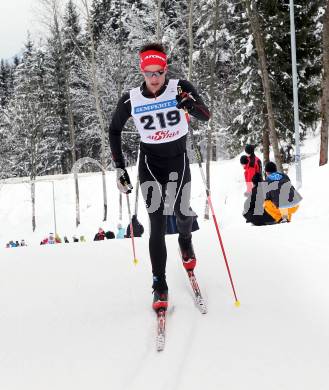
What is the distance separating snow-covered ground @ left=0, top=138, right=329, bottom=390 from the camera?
8.87 ft

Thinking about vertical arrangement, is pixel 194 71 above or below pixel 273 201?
above

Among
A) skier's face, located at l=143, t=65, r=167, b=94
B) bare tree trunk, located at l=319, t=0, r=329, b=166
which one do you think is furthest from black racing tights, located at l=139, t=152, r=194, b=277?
bare tree trunk, located at l=319, t=0, r=329, b=166

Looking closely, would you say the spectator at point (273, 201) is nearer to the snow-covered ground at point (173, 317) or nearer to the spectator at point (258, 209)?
the spectator at point (258, 209)

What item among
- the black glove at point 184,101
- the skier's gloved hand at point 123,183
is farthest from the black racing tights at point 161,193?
the black glove at point 184,101

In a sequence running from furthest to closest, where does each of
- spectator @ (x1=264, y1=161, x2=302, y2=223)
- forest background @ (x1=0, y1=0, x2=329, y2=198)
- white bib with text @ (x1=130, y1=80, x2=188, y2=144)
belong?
1. forest background @ (x1=0, y1=0, x2=329, y2=198)
2. spectator @ (x1=264, y1=161, x2=302, y2=223)
3. white bib with text @ (x1=130, y1=80, x2=188, y2=144)

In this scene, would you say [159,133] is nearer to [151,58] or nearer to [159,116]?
[159,116]

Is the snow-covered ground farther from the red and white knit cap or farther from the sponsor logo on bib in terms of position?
the red and white knit cap

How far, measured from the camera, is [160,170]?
12.1 ft

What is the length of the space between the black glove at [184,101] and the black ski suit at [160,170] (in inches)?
2.9

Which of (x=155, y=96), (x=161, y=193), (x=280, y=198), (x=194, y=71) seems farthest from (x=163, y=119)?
(x=194, y=71)

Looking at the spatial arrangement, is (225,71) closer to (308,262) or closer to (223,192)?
(223,192)

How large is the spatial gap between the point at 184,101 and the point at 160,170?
676 millimetres

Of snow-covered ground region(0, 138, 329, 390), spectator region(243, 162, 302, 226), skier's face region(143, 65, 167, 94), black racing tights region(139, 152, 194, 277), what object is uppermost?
skier's face region(143, 65, 167, 94)

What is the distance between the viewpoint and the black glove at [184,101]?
11.2 feet
